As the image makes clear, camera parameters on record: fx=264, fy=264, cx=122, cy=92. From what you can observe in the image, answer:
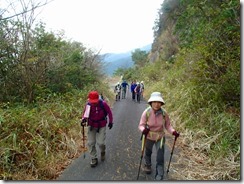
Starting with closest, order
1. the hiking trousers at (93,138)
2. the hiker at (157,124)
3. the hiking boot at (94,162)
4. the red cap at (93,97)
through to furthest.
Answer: the hiker at (157,124) < the red cap at (93,97) < the hiking boot at (94,162) < the hiking trousers at (93,138)

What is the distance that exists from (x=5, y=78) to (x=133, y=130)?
456 cm

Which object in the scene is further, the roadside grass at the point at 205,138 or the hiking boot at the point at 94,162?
the hiking boot at the point at 94,162

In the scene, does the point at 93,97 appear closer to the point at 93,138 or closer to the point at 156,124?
the point at 93,138

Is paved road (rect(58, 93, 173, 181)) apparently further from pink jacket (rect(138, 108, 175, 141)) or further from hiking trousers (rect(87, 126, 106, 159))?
pink jacket (rect(138, 108, 175, 141))

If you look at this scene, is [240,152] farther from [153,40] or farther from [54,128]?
[153,40]

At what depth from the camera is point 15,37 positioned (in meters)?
8.66

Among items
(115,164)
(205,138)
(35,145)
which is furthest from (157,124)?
(35,145)

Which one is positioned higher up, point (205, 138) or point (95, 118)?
point (95, 118)

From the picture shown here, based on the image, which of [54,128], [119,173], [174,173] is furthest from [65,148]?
[174,173]

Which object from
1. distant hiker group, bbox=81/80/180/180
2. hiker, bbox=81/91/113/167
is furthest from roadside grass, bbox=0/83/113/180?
distant hiker group, bbox=81/80/180/180

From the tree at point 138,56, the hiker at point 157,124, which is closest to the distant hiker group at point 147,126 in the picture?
the hiker at point 157,124

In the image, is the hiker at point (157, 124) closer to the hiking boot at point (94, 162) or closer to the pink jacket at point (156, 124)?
the pink jacket at point (156, 124)

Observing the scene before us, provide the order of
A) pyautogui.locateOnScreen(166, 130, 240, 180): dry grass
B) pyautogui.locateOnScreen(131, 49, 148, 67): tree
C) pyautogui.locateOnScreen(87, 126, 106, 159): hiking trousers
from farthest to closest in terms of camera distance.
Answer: pyautogui.locateOnScreen(131, 49, 148, 67): tree → pyautogui.locateOnScreen(87, 126, 106, 159): hiking trousers → pyautogui.locateOnScreen(166, 130, 240, 180): dry grass

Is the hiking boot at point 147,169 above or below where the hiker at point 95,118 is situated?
below
